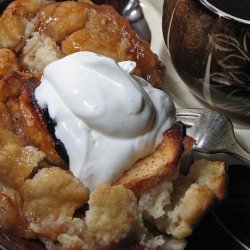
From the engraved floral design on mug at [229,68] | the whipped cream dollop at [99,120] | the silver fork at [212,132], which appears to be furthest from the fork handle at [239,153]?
the whipped cream dollop at [99,120]

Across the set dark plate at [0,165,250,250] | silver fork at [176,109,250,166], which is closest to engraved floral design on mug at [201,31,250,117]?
silver fork at [176,109,250,166]

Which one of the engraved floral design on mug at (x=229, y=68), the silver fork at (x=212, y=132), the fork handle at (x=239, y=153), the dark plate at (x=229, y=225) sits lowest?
the dark plate at (x=229, y=225)

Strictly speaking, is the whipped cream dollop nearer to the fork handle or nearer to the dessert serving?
Answer: the dessert serving

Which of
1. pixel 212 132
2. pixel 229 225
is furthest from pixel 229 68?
pixel 229 225

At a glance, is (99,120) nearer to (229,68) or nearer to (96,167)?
(96,167)

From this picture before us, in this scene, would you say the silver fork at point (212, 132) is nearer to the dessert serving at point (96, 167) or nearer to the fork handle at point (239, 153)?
the fork handle at point (239, 153)

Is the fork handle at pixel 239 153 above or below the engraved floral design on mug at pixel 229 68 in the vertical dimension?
below
